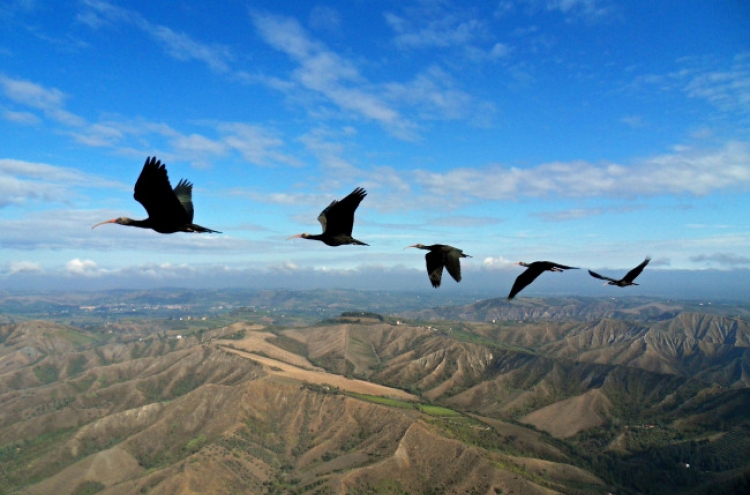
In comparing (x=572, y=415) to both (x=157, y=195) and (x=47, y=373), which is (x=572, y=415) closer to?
(x=157, y=195)

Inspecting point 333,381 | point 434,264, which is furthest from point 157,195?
point 333,381

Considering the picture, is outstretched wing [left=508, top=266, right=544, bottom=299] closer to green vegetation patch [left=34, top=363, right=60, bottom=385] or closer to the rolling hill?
the rolling hill

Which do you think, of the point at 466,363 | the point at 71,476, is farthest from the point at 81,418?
the point at 466,363

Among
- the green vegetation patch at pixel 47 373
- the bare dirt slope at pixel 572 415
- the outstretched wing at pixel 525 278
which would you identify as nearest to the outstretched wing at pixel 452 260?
the outstretched wing at pixel 525 278

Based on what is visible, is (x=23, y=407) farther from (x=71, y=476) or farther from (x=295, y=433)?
(x=295, y=433)

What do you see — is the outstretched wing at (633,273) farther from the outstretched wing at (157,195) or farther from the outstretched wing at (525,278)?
the outstretched wing at (157,195)
